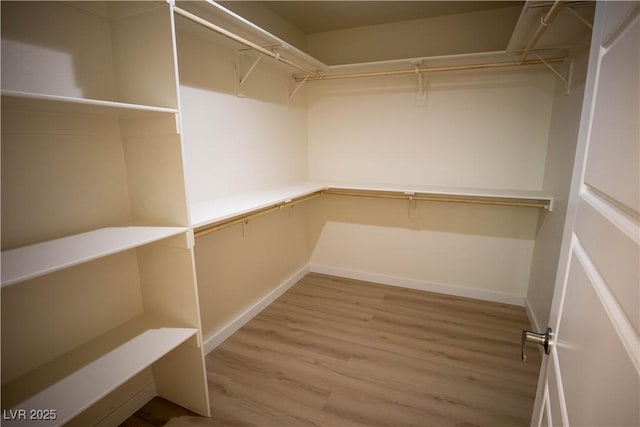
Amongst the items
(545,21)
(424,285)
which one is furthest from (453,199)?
(545,21)

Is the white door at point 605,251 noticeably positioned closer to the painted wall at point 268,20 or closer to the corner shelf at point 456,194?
the corner shelf at point 456,194

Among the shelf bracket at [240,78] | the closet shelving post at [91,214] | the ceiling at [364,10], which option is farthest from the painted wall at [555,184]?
the closet shelving post at [91,214]

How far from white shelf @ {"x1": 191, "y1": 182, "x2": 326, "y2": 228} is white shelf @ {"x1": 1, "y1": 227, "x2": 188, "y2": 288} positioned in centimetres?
21

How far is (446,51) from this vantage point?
2.75 meters

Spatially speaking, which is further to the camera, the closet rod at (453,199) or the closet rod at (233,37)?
the closet rod at (453,199)

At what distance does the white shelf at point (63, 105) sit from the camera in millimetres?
899

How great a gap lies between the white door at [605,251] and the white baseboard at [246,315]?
2.01 meters

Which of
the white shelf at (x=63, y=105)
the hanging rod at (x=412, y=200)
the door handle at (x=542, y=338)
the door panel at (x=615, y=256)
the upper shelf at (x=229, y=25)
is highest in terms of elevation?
the upper shelf at (x=229, y=25)

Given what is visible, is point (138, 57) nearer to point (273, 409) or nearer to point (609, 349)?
point (609, 349)

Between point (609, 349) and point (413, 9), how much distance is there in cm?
281

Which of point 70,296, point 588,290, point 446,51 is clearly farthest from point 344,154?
point 588,290

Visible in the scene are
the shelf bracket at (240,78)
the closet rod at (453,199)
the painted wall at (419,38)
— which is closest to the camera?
the shelf bracket at (240,78)

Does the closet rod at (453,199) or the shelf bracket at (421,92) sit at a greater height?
the shelf bracket at (421,92)

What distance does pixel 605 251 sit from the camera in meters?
0.50
